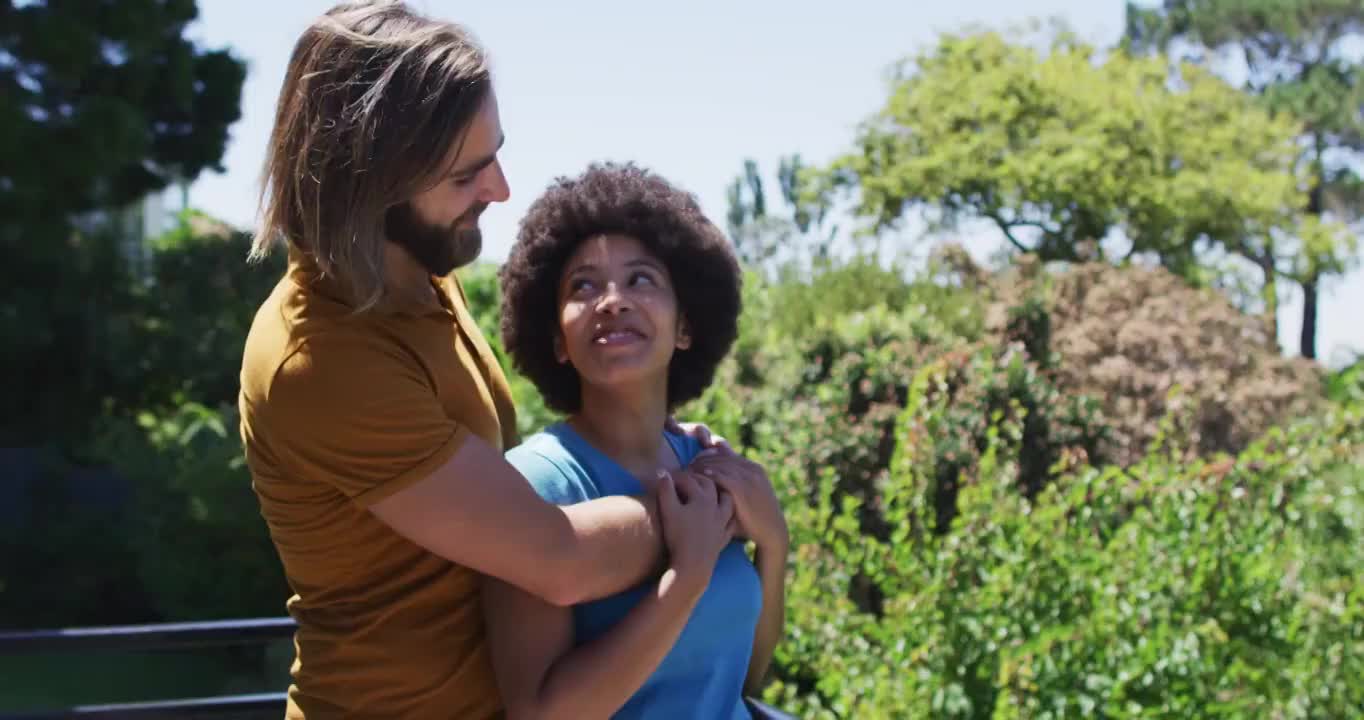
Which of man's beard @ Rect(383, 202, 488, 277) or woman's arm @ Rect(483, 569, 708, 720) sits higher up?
man's beard @ Rect(383, 202, 488, 277)

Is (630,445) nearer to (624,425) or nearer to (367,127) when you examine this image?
(624,425)

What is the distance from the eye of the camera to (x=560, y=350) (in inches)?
87.9

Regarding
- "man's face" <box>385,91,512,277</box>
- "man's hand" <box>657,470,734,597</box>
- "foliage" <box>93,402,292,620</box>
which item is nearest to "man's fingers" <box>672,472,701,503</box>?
"man's hand" <box>657,470,734,597</box>

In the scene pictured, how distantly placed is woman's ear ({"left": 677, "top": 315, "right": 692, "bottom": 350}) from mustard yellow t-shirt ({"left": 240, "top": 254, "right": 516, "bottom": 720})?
1.45 ft

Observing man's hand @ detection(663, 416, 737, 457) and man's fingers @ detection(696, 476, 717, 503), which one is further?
man's hand @ detection(663, 416, 737, 457)

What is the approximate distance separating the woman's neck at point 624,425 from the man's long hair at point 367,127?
0.52 m

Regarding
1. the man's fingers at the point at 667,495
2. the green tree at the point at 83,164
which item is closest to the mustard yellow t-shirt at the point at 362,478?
the man's fingers at the point at 667,495

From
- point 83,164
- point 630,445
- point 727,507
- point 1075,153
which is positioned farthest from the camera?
point 1075,153

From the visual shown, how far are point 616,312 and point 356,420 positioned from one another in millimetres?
538

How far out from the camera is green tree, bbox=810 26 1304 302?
18.4 meters

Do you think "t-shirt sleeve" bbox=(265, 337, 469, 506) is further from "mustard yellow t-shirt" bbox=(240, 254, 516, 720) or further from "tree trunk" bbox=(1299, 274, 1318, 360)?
"tree trunk" bbox=(1299, 274, 1318, 360)

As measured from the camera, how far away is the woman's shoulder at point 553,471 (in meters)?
1.94

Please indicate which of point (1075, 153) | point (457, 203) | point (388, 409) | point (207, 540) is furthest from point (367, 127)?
point (1075, 153)

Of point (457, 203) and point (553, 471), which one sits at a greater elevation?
point (457, 203)
